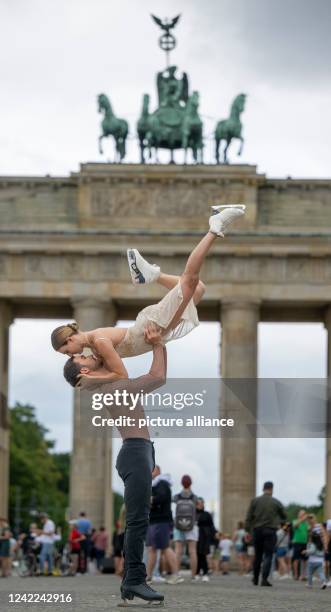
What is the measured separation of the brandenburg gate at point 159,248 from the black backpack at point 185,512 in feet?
117

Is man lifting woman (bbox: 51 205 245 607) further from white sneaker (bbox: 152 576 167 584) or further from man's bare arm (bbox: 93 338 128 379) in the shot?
white sneaker (bbox: 152 576 167 584)

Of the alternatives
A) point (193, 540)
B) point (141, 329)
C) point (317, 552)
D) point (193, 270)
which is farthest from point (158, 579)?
point (193, 270)

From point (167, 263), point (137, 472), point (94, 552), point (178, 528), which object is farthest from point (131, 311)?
point (137, 472)

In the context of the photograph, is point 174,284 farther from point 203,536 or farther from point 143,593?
point 203,536

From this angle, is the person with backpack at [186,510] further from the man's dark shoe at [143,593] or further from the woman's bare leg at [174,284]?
the woman's bare leg at [174,284]

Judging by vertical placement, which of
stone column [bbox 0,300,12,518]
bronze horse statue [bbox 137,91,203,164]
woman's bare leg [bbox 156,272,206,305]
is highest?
bronze horse statue [bbox 137,91,203,164]

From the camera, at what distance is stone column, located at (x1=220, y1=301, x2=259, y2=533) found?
2603 inches

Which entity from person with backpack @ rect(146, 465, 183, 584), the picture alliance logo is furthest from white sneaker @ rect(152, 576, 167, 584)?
the picture alliance logo

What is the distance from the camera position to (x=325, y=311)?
6962 centimetres

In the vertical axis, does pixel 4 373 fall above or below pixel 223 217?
above

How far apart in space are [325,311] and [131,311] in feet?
25.9

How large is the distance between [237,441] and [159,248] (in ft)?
25.8

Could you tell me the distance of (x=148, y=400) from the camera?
12562 mm

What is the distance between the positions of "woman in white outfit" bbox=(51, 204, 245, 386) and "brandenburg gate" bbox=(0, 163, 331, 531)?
177 feet
